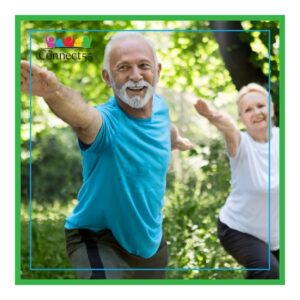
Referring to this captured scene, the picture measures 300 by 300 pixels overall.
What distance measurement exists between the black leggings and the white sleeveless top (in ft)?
0.10

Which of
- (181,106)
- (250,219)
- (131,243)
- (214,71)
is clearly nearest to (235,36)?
(214,71)

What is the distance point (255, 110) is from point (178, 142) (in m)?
0.46

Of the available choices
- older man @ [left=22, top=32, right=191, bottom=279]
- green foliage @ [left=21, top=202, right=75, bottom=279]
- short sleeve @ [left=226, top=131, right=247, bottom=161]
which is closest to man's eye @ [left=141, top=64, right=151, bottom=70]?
older man @ [left=22, top=32, right=191, bottom=279]

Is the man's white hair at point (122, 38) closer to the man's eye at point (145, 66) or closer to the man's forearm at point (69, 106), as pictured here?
the man's eye at point (145, 66)

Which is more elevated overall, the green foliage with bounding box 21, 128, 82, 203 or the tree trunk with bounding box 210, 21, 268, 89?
the tree trunk with bounding box 210, 21, 268, 89

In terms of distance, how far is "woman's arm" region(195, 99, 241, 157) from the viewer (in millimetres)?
4059

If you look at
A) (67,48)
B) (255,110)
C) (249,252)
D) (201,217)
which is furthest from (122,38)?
(249,252)

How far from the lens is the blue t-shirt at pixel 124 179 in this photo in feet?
12.5

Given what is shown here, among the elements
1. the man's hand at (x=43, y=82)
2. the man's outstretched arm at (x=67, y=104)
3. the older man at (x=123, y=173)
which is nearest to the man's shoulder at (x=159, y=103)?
the older man at (x=123, y=173)

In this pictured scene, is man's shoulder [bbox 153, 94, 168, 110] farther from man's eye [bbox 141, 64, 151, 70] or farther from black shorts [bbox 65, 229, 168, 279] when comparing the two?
black shorts [bbox 65, 229, 168, 279]

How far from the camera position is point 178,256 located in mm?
4086

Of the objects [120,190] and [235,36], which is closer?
[120,190]

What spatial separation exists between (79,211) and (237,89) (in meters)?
1.09

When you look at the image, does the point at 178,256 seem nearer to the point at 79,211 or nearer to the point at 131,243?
the point at 131,243
